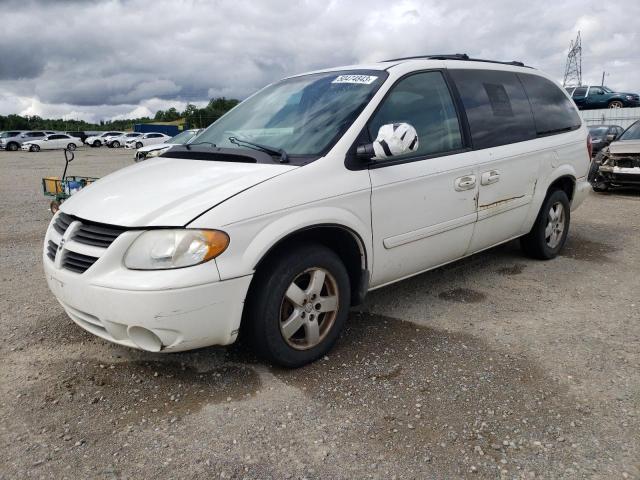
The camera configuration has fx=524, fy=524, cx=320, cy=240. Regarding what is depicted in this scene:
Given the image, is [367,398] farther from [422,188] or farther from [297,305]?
[422,188]

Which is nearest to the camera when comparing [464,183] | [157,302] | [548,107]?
[157,302]

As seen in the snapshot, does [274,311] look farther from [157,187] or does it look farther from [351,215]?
[157,187]

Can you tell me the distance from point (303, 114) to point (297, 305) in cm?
131

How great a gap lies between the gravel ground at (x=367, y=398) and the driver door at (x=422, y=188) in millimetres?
518

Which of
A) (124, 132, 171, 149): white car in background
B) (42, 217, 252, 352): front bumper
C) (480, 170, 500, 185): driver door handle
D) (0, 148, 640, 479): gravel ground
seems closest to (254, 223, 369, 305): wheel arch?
(42, 217, 252, 352): front bumper

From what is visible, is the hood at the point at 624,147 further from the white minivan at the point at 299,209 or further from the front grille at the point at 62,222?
the front grille at the point at 62,222

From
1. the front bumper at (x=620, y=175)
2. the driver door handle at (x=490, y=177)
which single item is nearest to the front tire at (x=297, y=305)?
the driver door handle at (x=490, y=177)

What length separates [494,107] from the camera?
4234 millimetres

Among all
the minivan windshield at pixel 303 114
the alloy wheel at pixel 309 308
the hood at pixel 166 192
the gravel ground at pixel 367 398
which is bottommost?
the gravel ground at pixel 367 398

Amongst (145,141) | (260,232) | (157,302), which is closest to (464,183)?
(260,232)

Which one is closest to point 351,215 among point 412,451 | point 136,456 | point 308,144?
point 308,144

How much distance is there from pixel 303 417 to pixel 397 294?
1923mm

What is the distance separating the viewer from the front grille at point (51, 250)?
303 cm

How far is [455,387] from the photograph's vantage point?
9.44 feet
